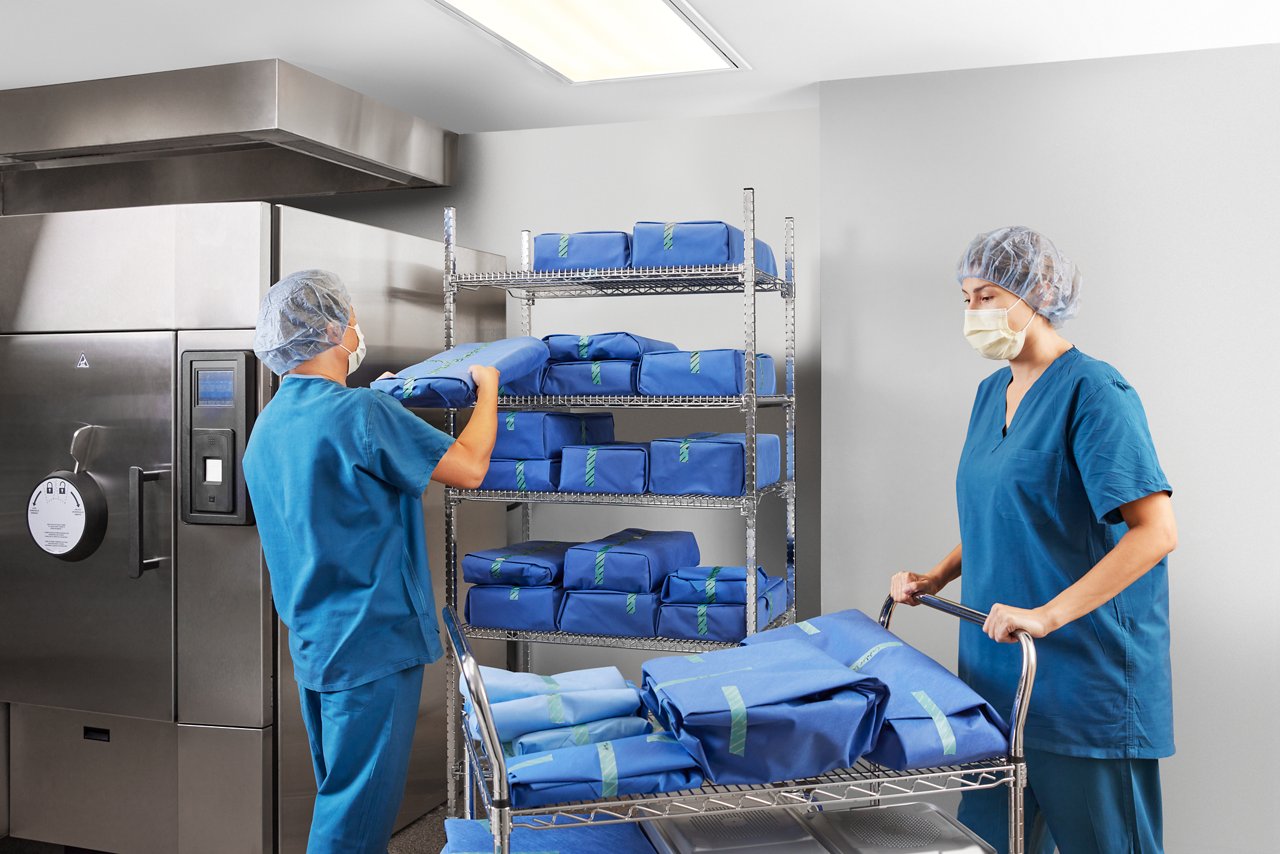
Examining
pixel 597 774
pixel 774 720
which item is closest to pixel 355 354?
pixel 597 774

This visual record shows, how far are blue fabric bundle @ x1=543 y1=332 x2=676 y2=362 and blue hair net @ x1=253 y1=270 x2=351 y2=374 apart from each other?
0.90 m

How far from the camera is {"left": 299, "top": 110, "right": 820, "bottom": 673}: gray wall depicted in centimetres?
374

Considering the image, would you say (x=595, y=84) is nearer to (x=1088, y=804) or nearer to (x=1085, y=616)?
(x=1085, y=616)

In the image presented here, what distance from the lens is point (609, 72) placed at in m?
3.32

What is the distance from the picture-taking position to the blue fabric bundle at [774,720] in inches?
52.2

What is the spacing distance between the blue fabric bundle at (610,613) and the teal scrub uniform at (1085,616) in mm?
1295

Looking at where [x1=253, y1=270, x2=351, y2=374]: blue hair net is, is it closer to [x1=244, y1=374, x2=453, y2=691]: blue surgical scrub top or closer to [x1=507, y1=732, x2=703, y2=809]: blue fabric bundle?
[x1=244, y1=374, x2=453, y2=691]: blue surgical scrub top

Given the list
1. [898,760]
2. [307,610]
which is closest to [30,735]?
[307,610]

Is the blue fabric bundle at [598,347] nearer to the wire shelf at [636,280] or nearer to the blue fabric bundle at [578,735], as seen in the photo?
the wire shelf at [636,280]

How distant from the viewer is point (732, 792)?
1.37 metres

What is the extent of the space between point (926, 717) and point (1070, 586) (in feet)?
2.00

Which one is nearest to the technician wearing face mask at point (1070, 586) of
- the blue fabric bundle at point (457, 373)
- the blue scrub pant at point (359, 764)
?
the blue scrub pant at point (359, 764)

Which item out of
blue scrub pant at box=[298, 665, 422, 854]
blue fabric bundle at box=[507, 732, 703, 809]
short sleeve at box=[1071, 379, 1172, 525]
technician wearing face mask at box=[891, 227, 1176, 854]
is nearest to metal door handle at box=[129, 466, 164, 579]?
blue scrub pant at box=[298, 665, 422, 854]

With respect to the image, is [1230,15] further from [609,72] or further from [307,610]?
[307,610]
